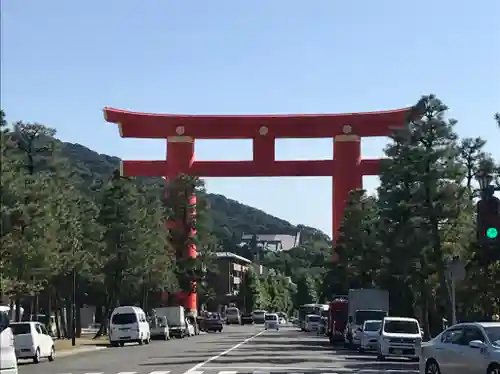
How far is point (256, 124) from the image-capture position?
65.1 metres

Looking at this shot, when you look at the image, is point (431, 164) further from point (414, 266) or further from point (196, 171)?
point (196, 171)

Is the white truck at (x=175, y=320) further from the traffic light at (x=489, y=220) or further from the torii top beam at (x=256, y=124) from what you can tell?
the traffic light at (x=489, y=220)

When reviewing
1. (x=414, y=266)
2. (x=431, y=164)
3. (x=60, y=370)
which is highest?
(x=431, y=164)

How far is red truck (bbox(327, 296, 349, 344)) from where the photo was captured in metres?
52.6

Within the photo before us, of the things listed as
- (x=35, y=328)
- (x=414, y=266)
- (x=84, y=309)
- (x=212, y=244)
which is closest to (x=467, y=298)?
(x=414, y=266)

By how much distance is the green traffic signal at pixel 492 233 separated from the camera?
20125mm

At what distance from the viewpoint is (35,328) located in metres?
35.3

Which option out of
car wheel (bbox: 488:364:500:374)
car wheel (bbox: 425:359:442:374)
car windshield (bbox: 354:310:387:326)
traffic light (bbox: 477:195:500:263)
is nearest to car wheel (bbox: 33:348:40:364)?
car windshield (bbox: 354:310:387:326)

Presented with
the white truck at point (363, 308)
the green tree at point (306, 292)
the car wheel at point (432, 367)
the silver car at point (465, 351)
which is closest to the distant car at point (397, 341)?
the white truck at point (363, 308)

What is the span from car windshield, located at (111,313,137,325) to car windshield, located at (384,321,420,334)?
65.9 ft

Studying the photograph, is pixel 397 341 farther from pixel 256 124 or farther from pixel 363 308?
pixel 256 124

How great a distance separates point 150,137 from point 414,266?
91.1ft

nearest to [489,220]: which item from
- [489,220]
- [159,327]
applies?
[489,220]

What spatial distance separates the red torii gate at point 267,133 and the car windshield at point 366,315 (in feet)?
66.9
